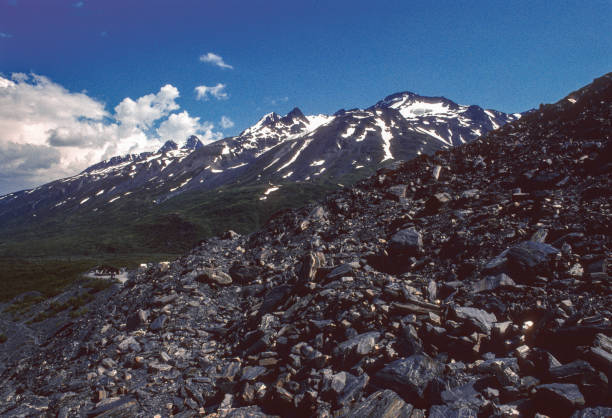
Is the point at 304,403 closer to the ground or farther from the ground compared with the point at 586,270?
closer to the ground

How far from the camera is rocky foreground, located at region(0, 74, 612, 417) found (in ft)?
24.9

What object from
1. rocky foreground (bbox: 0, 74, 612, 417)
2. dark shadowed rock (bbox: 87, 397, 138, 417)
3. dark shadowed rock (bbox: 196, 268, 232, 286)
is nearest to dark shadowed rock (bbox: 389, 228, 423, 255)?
rocky foreground (bbox: 0, 74, 612, 417)

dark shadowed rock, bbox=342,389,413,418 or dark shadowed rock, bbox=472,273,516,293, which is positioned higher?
dark shadowed rock, bbox=472,273,516,293

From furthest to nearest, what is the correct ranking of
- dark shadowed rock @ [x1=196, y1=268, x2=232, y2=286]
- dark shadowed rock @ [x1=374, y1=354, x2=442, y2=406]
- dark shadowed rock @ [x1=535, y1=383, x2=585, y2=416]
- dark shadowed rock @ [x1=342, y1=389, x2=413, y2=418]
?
dark shadowed rock @ [x1=196, y1=268, x2=232, y2=286]
dark shadowed rock @ [x1=374, y1=354, x2=442, y2=406]
dark shadowed rock @ [x1=342, y1=389, x2=413, y2=418]
dark shadowed rock @ [x1=535, y1=383, x2=585, y2=416]

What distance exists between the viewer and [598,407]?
6.05m

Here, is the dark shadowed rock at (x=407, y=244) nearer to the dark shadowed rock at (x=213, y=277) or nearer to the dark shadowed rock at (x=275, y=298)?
the dark shadowed rock at (x=275, y=298)

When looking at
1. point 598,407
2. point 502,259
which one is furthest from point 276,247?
point 598,407

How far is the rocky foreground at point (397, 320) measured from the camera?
759 cm

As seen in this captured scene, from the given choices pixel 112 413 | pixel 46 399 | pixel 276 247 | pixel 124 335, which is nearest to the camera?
pixel 112 413

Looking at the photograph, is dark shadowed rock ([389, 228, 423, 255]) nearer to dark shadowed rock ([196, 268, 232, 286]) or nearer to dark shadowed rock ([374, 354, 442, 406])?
dark shadowed rock ([374, 354, 442, 406])

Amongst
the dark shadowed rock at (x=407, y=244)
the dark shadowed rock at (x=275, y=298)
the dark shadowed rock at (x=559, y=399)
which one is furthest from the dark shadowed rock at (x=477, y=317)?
the dark shadowed rock at (x=275, y=298)

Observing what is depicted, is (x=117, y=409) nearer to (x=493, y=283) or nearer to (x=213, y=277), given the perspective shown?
(x=213, y=277)

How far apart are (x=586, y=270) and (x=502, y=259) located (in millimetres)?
2423

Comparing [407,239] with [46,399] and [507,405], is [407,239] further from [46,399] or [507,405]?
[46,399]
